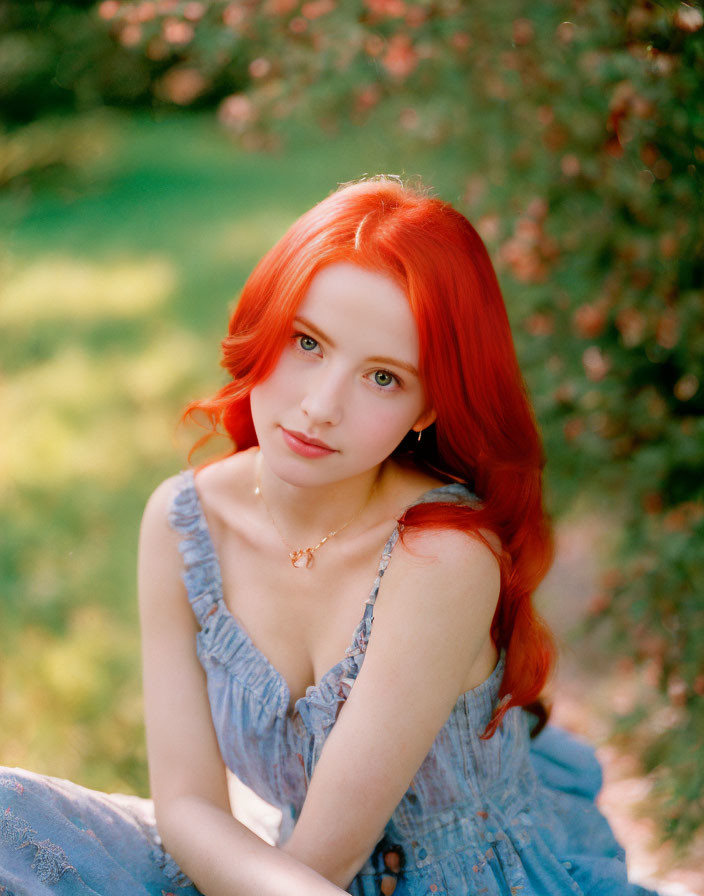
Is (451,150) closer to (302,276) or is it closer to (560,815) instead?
(302,276)

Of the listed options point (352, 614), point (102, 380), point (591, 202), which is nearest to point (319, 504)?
point (352, 614)

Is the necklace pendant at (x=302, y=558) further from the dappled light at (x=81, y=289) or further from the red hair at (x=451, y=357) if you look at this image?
the dappled light at (x=81, y=289)

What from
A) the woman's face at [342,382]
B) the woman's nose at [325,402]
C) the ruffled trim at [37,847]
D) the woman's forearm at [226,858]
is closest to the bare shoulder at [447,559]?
the woman's face at [342,382]

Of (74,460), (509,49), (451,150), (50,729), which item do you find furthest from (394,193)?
(74,460)

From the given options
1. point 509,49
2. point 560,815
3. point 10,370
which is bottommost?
point 10,370

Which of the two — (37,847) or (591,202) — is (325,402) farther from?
(591,202)

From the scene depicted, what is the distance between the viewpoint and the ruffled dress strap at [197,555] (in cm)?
187

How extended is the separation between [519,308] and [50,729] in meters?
2.03

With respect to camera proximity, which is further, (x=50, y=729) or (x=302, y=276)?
(x=50, y=729)

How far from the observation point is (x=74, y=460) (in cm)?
471

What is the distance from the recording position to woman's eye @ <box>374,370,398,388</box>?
1596 millimetres

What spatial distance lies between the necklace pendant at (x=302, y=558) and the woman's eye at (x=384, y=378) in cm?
40

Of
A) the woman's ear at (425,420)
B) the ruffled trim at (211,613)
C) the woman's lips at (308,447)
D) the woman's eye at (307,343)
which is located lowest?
the ruffled trim at (211,613)

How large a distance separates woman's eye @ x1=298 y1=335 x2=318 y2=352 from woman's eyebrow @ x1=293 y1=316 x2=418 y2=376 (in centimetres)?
4
